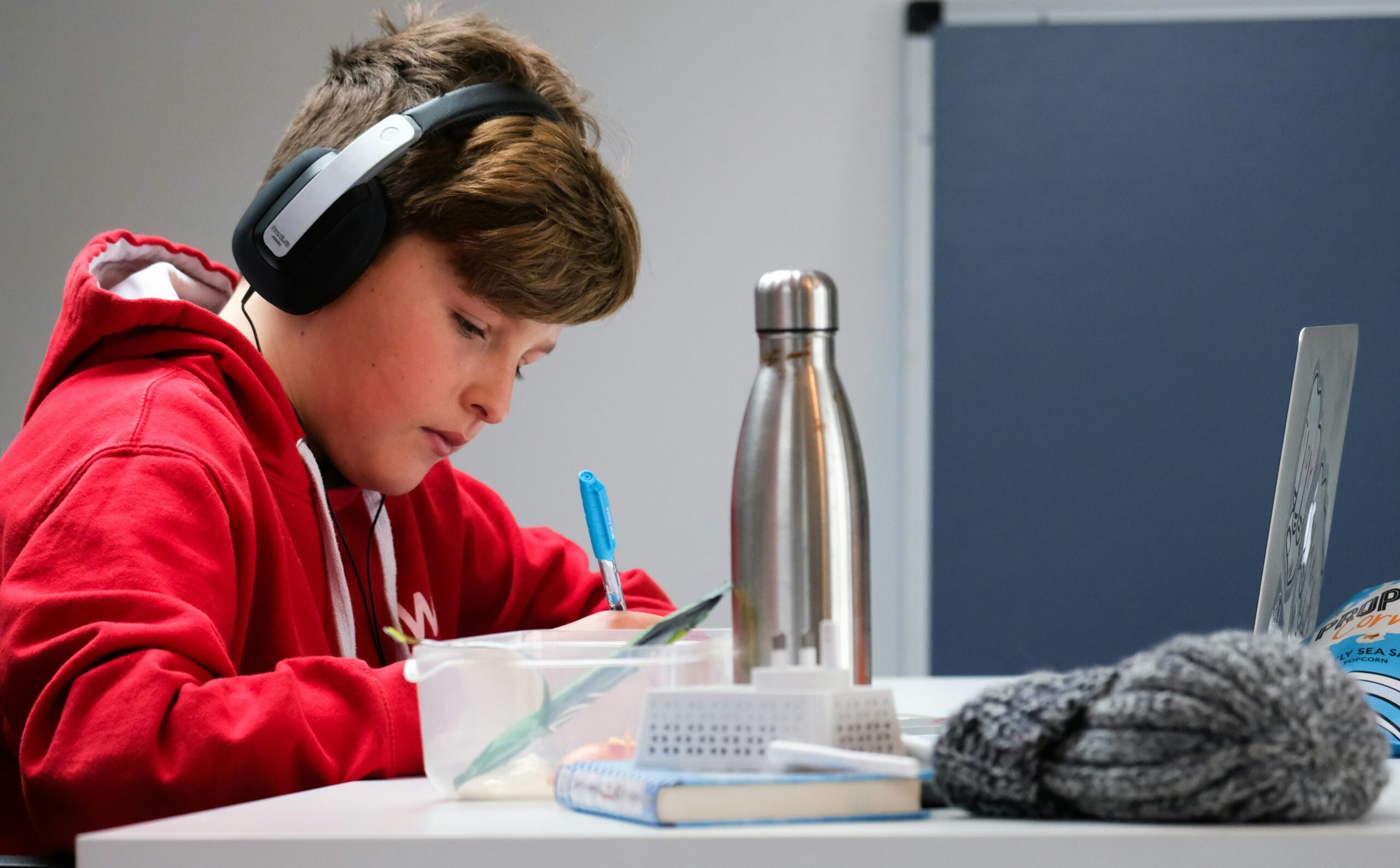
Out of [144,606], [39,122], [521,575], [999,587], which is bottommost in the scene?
[999,587]

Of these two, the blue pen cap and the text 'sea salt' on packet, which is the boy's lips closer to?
the blue pen cap

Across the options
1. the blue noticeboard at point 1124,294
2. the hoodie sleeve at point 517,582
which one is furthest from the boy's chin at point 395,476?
the blue noticeboard at point 1124,294

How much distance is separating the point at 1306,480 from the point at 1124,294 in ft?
5.27

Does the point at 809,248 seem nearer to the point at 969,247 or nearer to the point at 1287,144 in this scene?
the point at 969,247

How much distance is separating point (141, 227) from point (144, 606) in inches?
75.2

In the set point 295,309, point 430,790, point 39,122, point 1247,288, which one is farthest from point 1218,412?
point 39,122

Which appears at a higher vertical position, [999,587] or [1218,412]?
[1218,412]

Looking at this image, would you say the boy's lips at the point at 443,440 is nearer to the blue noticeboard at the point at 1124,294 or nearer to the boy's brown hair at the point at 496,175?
the boy's brown hair at the point at 496,175

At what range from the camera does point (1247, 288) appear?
7.21 feet

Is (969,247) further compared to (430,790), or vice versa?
(969,247)

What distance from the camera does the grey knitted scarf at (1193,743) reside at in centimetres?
37

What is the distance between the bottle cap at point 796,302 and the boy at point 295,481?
0.96 ft

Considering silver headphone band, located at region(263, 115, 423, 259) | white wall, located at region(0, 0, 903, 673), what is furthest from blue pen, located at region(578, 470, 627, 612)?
white wall, located at region(0, 0, 903, 673)

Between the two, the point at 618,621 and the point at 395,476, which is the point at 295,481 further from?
the point at 618,621
